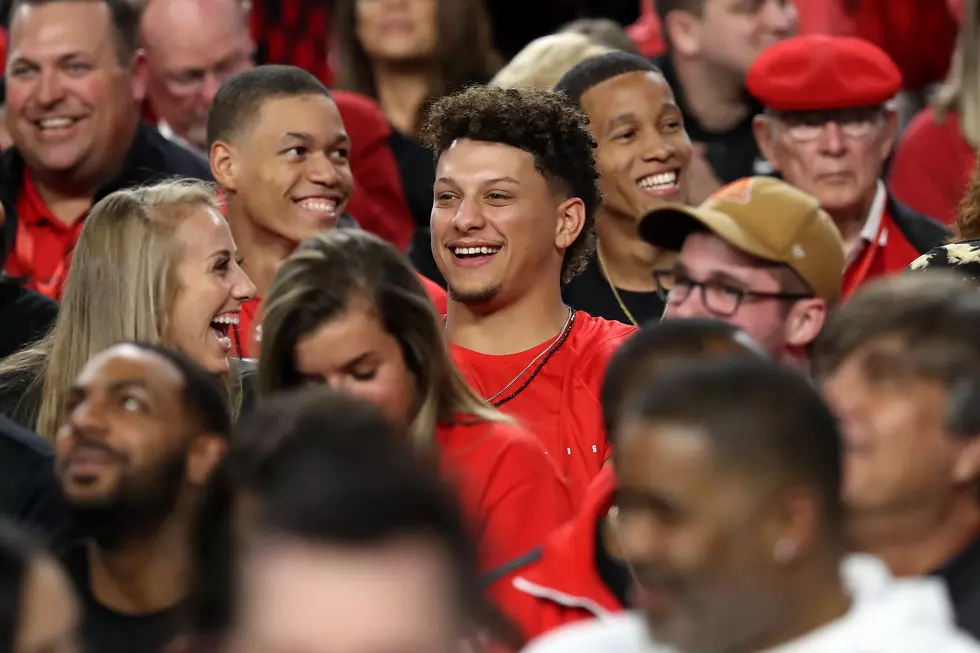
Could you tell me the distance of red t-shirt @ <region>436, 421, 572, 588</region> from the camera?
11.0ft

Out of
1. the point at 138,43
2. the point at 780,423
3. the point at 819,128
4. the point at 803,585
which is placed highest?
the point at 780,423

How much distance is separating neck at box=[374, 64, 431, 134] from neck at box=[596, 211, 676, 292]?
112cm

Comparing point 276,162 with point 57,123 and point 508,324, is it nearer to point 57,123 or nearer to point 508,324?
point 57,123

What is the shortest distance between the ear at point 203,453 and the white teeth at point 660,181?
2.33 m

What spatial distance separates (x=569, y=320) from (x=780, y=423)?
2.20m

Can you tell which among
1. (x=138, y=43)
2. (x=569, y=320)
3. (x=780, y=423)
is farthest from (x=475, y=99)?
(x=780, y=423)

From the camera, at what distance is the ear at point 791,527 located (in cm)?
220

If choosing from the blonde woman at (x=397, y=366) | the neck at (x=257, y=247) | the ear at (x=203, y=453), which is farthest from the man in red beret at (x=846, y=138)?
the ear at (x=203, y=453)

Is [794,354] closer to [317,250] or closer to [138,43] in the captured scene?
[317,250]

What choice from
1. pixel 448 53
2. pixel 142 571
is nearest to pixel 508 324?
pixel 142 571

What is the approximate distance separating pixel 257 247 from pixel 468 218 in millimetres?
889

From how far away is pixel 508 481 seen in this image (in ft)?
11.3

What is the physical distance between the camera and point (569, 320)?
443 centimetres

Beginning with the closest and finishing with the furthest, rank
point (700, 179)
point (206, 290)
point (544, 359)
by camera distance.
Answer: point (206, 290)
point (544, 359)
point (700, 179)
